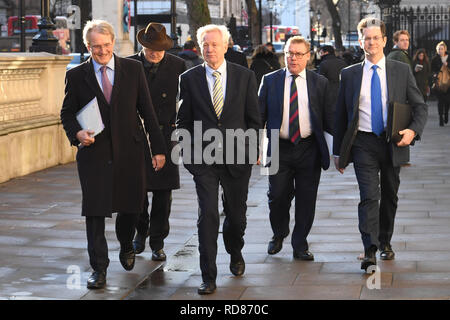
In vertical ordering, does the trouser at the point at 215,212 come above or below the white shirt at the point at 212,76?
below

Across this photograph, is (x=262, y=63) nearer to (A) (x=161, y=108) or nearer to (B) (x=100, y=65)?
(A) (x=161, y=108)

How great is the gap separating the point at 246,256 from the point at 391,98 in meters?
1.70

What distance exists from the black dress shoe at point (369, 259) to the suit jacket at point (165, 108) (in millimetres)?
1631

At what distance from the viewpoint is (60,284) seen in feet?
24.3

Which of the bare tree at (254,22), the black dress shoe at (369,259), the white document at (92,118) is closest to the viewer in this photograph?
the white document at (92,118)

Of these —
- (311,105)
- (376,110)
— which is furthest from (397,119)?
(311,105)

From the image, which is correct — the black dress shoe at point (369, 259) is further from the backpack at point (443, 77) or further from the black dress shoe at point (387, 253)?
the backpack at point (443, 77)

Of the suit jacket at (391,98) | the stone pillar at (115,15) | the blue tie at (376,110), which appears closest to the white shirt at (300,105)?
the suit jacket at (391,98)

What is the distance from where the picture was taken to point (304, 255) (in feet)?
27.2

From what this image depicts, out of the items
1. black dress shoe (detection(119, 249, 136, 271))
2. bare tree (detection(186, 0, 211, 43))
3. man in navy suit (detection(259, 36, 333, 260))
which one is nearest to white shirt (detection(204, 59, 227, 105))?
man in navy suit (detection(259, 36, 333, 260))

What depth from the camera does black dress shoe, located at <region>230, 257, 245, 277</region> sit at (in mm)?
7723

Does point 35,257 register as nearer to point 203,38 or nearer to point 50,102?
point 203,38

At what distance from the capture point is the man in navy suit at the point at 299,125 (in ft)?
27.2
